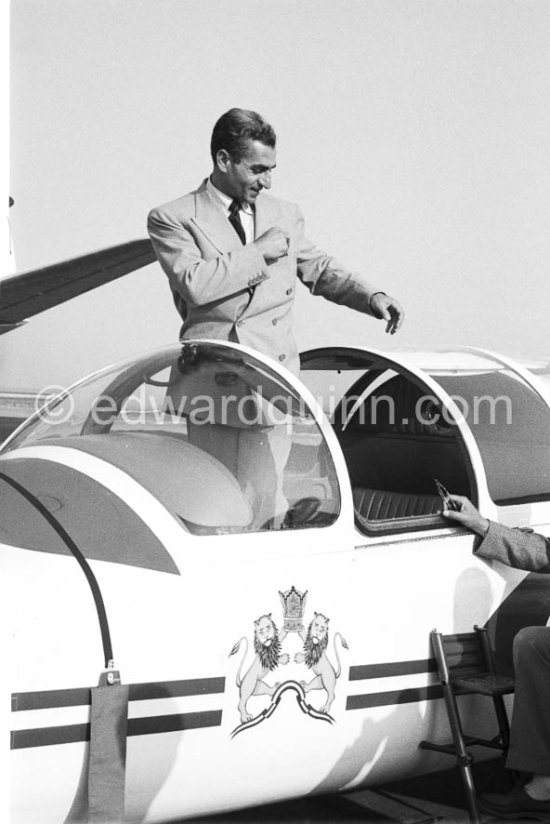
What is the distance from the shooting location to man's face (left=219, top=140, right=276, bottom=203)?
312cm

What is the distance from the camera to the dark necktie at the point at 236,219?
10.6 feet

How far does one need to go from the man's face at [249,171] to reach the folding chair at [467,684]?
57.0 inches

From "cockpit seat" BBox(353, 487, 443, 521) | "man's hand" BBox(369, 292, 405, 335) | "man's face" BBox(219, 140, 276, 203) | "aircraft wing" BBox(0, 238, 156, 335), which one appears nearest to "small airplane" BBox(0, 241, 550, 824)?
"man's hand" BBox(369, 292, 405, 335)

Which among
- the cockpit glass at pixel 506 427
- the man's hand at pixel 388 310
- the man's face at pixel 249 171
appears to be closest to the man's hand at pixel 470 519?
the cockpit glass at pixel 506 427

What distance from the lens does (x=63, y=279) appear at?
12617mm

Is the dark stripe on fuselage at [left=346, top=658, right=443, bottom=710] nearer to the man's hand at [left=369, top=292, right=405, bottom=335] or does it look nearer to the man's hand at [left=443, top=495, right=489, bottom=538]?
the man's hand at [left=443, top=495, right=489, bottom=538]

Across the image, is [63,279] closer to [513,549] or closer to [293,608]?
[513,549]

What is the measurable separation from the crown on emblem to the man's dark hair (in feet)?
4.27

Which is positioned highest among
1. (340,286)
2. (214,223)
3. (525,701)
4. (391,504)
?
(214,223)

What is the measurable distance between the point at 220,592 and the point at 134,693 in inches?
13.0

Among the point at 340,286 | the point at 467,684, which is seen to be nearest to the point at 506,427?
the point at 340,286

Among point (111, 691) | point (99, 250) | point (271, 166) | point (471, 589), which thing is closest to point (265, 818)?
point (471, 589)

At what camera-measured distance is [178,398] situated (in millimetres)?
3027

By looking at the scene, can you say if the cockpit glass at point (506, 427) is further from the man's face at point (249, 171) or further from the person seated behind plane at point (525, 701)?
the man's face at point (249, 171)
